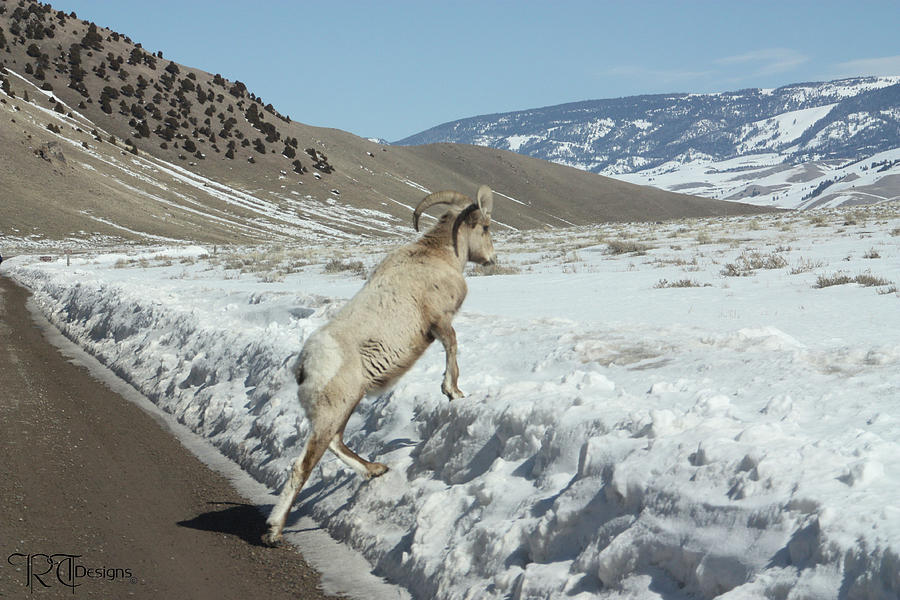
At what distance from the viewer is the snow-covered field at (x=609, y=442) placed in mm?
3730

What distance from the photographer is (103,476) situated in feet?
25.0

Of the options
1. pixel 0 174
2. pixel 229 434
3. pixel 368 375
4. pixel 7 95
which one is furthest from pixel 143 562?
pixel 7 95

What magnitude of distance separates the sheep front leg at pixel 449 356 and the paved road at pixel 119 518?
187 centimetres

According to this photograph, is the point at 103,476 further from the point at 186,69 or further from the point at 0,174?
the point at 186,69

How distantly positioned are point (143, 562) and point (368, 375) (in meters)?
2.12

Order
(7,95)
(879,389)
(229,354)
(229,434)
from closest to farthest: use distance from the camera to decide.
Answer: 1. (879,389)
2. (229,434)
3. (229,354)
4. (7,95)

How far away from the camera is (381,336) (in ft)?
20.9

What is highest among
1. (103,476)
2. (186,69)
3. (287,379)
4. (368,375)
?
(186,69)

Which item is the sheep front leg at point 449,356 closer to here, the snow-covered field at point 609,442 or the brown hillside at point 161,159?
the snow-covered field at point 609,442

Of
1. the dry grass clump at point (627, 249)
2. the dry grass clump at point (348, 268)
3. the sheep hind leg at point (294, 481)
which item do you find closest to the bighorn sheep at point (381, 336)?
the sheep hind leg at point (294, 481)

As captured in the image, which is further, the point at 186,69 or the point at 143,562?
the point at 186,69

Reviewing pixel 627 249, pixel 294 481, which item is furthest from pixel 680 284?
pixel 294 481

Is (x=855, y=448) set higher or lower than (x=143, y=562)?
higher

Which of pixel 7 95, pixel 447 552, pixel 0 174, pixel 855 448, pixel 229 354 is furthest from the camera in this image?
pixel 7 95
